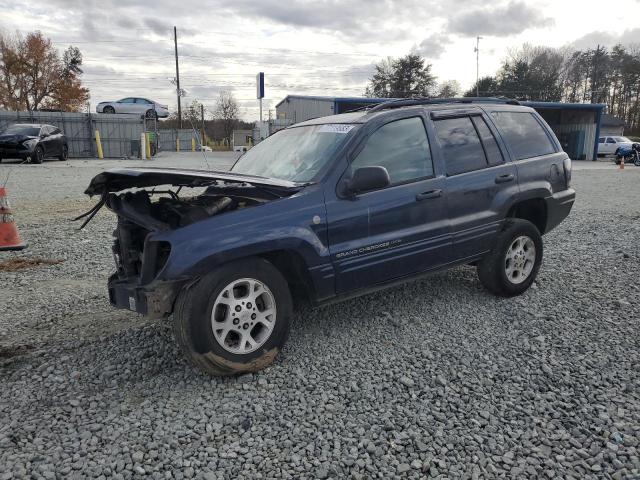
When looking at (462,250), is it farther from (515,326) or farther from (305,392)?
(305,392)

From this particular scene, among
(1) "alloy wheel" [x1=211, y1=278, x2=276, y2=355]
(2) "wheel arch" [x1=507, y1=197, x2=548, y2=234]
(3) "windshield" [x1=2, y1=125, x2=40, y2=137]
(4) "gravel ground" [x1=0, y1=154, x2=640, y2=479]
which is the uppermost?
(3) "windshield" [x1=2, y1=125, x2=40, y2=137]

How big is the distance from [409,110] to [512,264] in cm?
176

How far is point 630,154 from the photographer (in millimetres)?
31516

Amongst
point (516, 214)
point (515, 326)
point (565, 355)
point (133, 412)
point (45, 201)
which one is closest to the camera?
point (133, 412)

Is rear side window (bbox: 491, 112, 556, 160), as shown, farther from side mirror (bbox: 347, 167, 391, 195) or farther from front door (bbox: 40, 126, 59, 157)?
front door (bbox: 40, 126, 59, 157)

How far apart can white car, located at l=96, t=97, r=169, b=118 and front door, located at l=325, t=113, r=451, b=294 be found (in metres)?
32.3

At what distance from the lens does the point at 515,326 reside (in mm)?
4172

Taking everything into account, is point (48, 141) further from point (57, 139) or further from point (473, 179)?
point (473, 179)

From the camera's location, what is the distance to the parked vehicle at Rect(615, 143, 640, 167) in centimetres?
2990

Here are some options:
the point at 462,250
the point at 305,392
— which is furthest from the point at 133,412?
the point at 462,250

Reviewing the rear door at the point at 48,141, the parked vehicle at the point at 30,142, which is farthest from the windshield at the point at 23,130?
the rear door at the point at 48,141

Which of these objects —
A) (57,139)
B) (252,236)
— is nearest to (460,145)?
(252,236)

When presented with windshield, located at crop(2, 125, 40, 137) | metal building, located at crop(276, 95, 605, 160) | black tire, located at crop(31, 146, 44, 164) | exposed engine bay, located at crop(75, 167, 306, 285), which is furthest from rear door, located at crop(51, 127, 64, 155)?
exposed engine bay, located at crop(75, 167, 306, 285)

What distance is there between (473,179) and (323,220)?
163 centimetres
